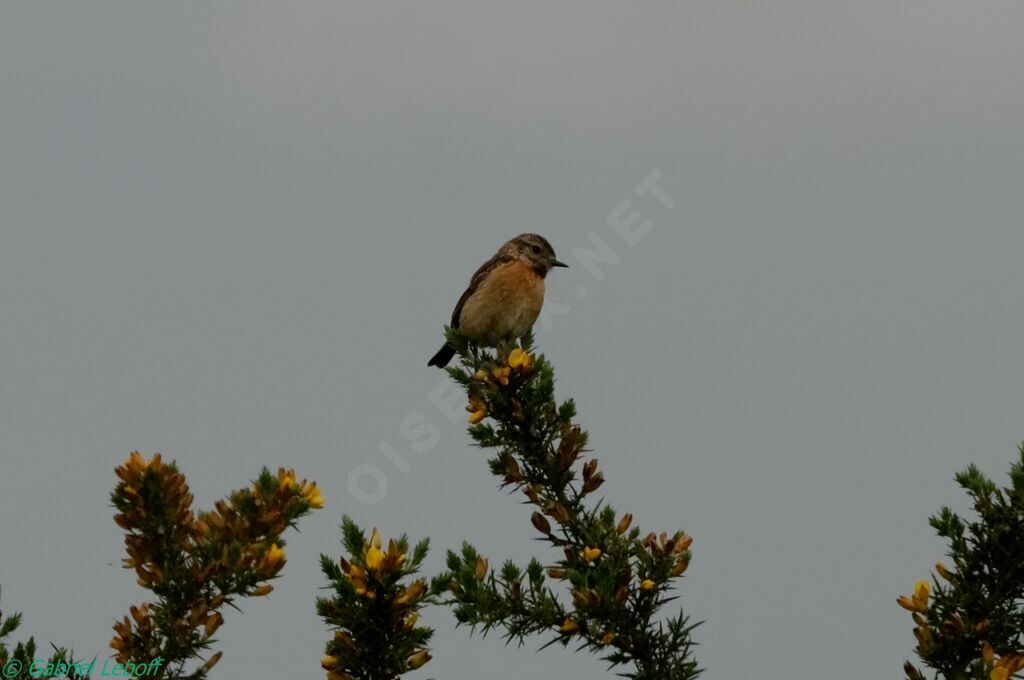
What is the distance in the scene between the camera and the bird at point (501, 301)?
930 cm

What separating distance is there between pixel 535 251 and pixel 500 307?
97 centimetres

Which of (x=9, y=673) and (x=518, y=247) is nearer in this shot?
(x=9, y=673)

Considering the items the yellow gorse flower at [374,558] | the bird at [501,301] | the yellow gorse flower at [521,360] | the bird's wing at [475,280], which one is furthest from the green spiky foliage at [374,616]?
the bird's wing at [475,280]

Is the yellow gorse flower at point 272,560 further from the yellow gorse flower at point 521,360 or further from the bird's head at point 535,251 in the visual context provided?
the bird's head at point 535,251

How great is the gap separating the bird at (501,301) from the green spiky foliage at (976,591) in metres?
4.46

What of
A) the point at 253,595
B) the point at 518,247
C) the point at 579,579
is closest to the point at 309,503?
the point at 253,595

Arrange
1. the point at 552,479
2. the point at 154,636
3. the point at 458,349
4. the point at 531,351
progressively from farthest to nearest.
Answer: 1. the point at 458,349
2. the point at 531,351
3. the point at 552,479
4. the point at 154,636

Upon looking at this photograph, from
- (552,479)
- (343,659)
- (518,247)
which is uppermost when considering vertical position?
(518,247)

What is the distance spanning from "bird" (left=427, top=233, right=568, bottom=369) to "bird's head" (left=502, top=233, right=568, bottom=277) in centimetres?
1

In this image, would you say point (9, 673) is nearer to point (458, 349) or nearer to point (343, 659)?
point (343, 659)

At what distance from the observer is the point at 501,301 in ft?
30.5

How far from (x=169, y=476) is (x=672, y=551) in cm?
197

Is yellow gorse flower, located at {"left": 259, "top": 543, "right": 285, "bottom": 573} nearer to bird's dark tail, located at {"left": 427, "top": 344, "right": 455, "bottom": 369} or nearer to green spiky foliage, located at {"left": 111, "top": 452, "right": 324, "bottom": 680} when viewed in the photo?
green spiky foliage, located at {"left": 111, "top": 452, "right": 324, "bottom": 680}

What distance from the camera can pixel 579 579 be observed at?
497cm
